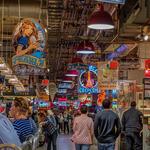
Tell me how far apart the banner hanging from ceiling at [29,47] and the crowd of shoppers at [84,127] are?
92 cm

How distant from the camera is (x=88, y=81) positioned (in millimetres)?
23016

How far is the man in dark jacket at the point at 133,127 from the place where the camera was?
12867mm

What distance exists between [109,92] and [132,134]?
7159 millimetres

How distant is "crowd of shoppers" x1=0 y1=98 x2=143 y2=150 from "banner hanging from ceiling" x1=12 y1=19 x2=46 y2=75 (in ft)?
3.02

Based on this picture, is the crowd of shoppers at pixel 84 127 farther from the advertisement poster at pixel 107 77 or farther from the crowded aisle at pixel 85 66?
the advertisement poster at pixel 107 77

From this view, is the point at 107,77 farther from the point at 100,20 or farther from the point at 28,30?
the point at 100,20

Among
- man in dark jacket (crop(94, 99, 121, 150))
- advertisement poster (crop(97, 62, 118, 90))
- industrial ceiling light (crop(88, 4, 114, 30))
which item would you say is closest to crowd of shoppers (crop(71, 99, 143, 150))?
man in dark jacket (crop(94, 99, 121, 150))

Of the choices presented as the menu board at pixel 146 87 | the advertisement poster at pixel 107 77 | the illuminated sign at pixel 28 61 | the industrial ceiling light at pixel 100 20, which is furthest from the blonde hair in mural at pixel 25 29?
the advertisement poster at pixel 107 77

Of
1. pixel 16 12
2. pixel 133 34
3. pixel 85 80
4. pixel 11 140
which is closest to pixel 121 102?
pixel 133 34

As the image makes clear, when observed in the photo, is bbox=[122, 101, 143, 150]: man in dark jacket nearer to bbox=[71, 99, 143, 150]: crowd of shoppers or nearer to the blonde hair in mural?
bbox=[71, 99, 143, 150]: crowd of shoppers

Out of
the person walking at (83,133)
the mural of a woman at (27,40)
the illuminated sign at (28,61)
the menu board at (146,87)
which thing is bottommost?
the person walking at (83,133)

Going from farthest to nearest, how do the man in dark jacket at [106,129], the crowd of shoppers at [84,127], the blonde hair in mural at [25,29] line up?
the blonde hair in mural at [25,29] < the man in dark jacket at [106,129] < the crowd of shoppers at [84,127]

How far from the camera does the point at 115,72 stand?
59.6ft

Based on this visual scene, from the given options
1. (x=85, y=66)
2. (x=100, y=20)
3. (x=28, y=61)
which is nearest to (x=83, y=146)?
(x=28, y=61)
